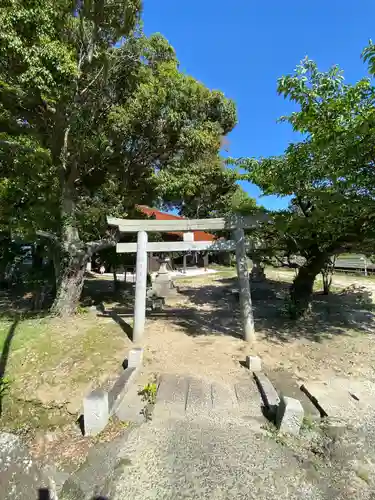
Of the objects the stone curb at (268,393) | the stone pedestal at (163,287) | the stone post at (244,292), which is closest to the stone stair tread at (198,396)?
the stone curb at (268,393)

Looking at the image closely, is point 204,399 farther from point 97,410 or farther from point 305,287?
point 305,287

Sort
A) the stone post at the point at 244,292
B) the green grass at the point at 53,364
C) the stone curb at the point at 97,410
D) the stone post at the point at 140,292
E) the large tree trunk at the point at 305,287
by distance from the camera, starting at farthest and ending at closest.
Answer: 1. the large tree trunk at the point at 305,287
2. the stone post at the point at 140,292
3. the stone post at the point at 244,292
4. the green grass at the point at 53,364
5. the stone curb at the point at 97,410

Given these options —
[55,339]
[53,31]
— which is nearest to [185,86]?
[53,31]

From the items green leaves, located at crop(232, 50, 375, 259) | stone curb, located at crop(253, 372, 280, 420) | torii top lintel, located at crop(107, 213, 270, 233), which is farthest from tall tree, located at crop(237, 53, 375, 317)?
stone curb, located at crop(253, 372, 280, 420)

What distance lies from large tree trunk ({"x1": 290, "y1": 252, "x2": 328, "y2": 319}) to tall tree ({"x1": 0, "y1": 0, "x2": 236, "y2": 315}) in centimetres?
476

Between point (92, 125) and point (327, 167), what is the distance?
7.30 meters

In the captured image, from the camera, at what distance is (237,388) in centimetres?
477

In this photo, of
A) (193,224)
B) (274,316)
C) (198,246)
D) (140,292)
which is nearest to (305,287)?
(274,316)

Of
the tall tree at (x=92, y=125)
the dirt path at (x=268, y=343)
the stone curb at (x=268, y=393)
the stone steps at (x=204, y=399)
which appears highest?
the tall tree at (x=92, y=125)

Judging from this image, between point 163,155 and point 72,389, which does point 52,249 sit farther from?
point 72,389

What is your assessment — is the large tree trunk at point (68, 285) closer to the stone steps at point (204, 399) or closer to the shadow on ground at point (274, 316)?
the shadow on ground at point (274, 316)

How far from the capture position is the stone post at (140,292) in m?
6.77

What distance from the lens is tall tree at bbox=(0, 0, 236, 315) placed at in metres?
7.02

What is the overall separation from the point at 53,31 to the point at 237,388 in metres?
8.34
